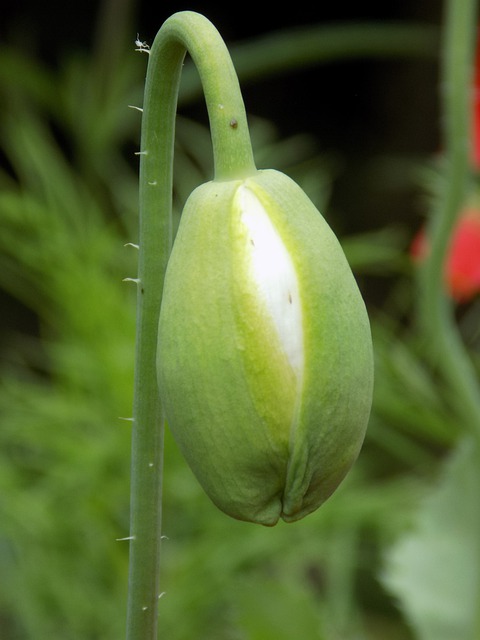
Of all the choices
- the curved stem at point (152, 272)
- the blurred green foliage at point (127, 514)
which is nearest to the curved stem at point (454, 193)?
the blurred green foliage at point (127, 514)

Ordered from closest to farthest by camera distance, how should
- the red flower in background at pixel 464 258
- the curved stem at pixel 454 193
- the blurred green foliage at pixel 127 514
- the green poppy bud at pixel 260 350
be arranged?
the green poppy bud at pixel 260 350 < the curved stem at pixel 454 193 < the blurred green foliage at pixel 127 514 < the red flower in background at pixel 464 258

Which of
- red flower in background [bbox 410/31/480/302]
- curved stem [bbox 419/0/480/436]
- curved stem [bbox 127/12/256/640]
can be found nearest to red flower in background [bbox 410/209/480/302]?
red flower in background [bbox 410/31/480/302]

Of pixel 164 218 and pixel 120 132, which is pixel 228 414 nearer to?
pixel 164 218

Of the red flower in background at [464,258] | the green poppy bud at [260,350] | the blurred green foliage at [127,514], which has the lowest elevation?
the blurred green foliage at [127,514]

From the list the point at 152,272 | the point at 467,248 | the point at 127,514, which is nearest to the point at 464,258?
the point at 467,248

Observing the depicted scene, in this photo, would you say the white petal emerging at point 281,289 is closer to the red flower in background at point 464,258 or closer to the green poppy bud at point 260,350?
the green poppy bud at point 260,350

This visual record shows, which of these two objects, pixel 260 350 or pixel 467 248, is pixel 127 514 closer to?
pixel 467 248

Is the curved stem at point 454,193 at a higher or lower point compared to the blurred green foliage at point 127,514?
higher
